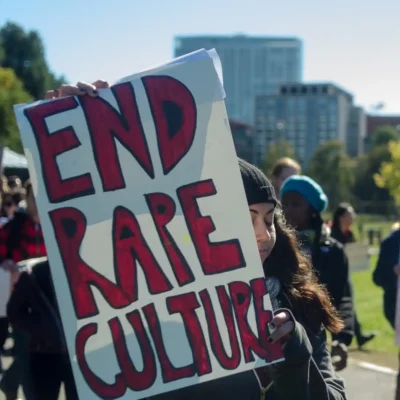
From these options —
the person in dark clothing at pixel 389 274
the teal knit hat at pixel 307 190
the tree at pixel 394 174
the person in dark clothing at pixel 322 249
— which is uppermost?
the teal knit hat at pixel 307 190

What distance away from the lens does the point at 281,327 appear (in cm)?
190

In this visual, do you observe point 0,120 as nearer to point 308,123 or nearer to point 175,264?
point 175,264

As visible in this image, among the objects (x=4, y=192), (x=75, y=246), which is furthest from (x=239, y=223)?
(x=4, y=192)

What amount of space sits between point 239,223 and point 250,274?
0.13 meters

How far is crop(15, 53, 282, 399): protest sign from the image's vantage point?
6.15 feet

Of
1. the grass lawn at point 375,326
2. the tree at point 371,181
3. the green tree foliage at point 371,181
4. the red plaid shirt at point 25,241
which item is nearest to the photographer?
the red plaid shirt at point 25,241

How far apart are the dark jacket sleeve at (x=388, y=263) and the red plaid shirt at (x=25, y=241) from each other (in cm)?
222

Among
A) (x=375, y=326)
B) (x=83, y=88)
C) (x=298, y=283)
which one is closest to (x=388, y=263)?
(x=298, y=283)

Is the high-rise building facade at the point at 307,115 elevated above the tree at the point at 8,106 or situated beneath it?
situated beneath

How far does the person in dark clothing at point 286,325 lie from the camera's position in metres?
1.90

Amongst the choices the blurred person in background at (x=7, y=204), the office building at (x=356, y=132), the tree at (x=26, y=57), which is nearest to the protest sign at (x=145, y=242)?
the blurred person in background at (x=7, y=204)

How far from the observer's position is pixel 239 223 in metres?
1.94

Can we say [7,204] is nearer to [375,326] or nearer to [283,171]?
[283,171]

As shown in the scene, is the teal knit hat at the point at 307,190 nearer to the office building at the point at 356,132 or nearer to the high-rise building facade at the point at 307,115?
the high-rise building facade at the point at 307,115
